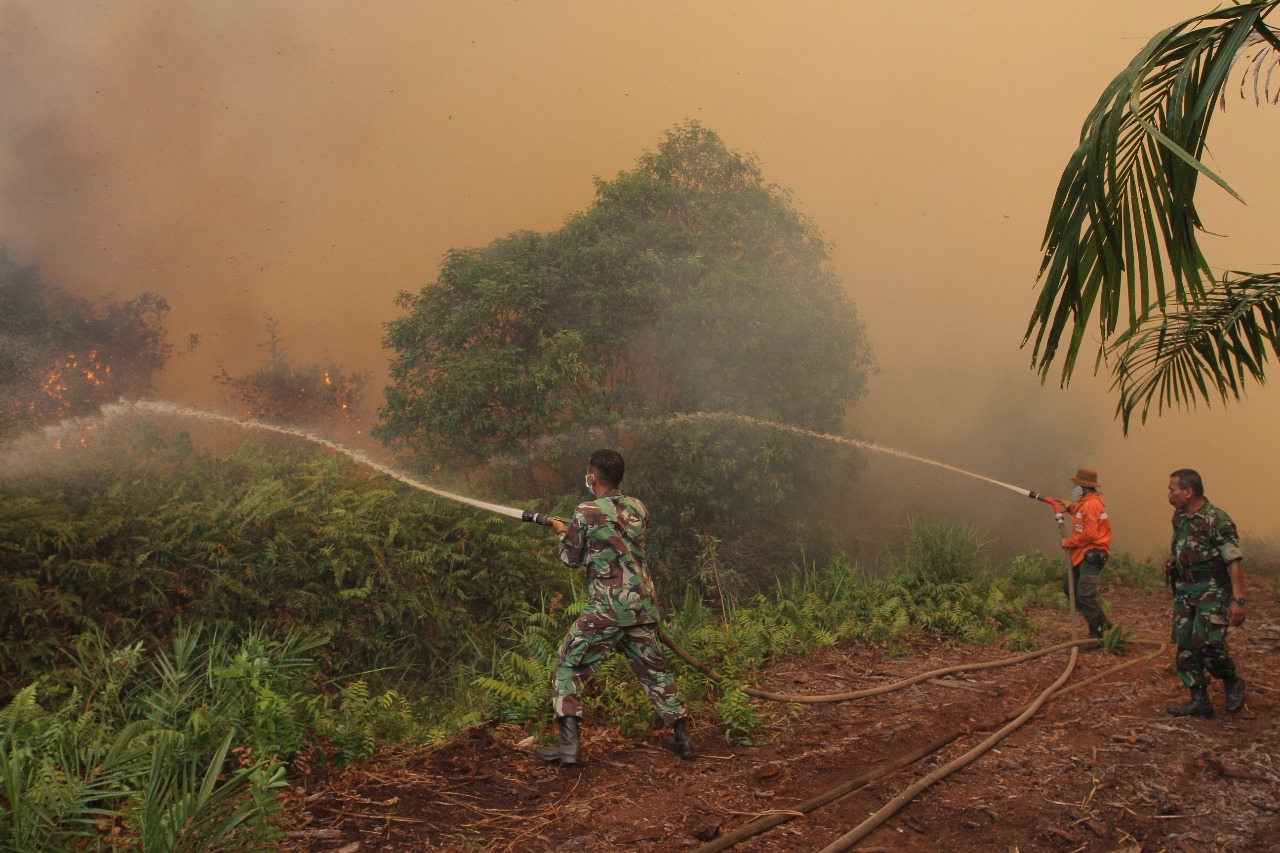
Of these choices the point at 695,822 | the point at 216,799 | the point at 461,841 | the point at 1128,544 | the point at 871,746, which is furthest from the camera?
the point at 1128,544

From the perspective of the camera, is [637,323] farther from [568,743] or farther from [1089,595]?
[568,743]

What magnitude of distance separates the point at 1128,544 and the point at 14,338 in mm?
27619

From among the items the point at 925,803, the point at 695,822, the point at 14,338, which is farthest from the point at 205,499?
the point at 14,338

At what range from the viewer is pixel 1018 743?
588 cm

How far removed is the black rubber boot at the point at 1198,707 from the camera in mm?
6328

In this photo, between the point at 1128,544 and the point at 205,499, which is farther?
the point at 1128,544

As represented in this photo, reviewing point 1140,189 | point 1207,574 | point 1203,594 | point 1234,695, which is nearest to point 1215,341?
point 1207,574

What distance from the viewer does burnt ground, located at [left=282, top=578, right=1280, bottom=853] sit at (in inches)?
174

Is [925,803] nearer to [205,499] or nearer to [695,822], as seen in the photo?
[695,822]

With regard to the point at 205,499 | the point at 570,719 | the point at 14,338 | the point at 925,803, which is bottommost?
the point at 925,803

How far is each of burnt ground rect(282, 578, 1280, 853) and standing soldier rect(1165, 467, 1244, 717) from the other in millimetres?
250

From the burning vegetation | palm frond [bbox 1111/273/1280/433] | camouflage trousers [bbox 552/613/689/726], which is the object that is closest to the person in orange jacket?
palm frond [bbox 1111/273/1280/433]

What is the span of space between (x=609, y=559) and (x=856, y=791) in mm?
1948

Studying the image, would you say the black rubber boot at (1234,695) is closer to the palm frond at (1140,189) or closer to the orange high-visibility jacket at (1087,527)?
the orange high-visibility jacket at (1087,527)
